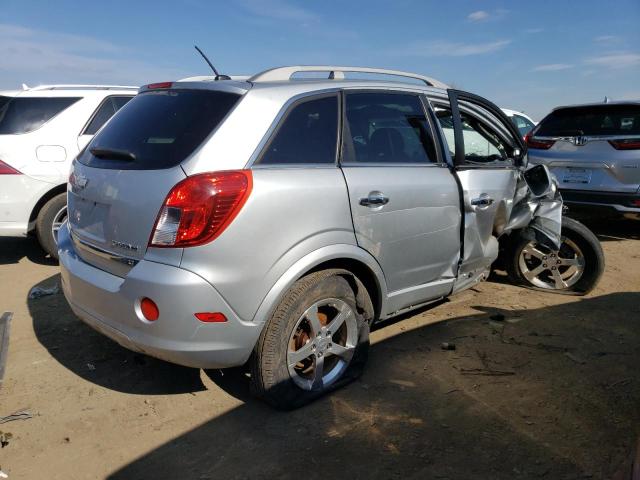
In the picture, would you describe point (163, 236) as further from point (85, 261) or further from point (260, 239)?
point (85, 261)

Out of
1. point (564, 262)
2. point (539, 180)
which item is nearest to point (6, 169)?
point (539, 180)

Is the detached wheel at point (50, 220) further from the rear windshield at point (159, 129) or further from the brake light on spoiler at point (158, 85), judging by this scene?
the brake light on spoiler at point (158, 85)

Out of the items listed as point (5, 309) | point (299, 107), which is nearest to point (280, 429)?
point (299, 107)

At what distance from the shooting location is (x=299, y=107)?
A: 110 inches

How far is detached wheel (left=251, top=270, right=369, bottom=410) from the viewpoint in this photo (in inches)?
106

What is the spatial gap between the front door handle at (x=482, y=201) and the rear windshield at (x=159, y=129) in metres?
1.91

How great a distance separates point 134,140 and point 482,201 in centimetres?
239

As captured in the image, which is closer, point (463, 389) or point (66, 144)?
point (463, 389)

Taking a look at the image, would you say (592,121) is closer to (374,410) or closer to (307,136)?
(307,136)

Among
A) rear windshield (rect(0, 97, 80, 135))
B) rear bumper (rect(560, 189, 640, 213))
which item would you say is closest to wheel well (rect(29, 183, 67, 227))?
rear windshield (rect(0, 97, 80, 135))

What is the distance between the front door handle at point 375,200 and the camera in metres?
2.92

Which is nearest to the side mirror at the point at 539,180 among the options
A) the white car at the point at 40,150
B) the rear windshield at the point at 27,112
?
the white car at the point at 40,150

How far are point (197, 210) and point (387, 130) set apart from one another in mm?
1496

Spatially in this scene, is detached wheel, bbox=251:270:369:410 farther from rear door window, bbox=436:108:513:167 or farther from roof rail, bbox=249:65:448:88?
rear door window, bbox=436:108:513:167
